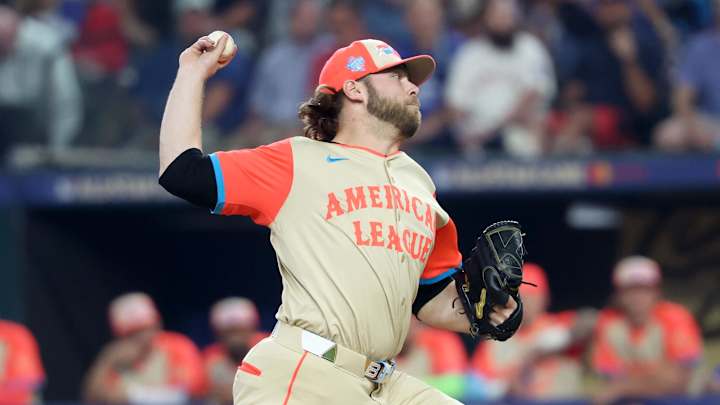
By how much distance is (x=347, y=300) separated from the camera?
400cm

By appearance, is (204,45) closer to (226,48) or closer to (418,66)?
(226,48)

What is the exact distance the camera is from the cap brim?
169 inches

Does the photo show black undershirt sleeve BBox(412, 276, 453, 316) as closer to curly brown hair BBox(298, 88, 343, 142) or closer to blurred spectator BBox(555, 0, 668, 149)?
curly brown hair BBox(298, 88, 343, 142)

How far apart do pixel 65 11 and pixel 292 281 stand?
6048 millimetres

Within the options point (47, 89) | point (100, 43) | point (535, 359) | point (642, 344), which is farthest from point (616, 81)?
point (47, 89)

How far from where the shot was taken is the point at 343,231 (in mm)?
4062

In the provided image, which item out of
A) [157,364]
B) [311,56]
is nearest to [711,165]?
[311,56]

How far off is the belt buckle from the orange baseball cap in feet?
2.82

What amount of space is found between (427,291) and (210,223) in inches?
249

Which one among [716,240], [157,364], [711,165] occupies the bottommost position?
[157,364]

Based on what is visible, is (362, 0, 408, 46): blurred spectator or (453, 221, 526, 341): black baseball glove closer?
(453, 221, 526, 341): black baseball glove

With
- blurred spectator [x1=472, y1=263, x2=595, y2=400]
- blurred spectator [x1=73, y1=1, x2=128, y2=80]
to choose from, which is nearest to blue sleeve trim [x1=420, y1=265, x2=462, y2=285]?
blurred spectator [x1=472, y1=263, x2=595, y2=400]

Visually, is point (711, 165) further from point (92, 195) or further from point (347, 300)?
point (347, 300)

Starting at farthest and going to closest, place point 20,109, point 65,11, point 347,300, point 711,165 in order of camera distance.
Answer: point 65,11 < point 20,109 < point 711,165 < point 347,300
